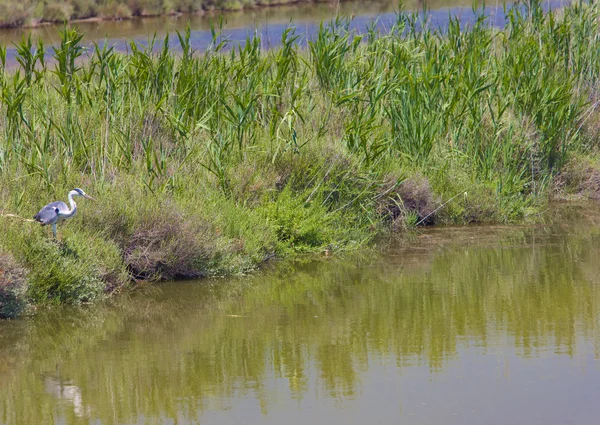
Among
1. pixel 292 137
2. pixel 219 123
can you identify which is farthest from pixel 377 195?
pixel 219 123

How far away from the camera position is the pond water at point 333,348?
4754 millimetres

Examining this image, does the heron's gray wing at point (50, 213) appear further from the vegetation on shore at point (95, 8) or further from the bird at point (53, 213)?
the vegetation on shore at point (95, 8)

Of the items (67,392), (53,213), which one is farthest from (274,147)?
(67,392)

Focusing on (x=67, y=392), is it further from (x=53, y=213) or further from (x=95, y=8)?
(x=95, y=8)

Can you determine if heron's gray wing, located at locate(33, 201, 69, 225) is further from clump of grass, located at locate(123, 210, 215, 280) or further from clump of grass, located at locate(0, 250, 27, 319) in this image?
clump of grass, located at locate(123, 210, 215, 280)

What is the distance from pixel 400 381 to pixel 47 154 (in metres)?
3.75

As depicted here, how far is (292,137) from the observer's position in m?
8.23

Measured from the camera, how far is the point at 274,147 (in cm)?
840

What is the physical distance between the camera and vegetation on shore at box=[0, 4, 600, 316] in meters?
7.06

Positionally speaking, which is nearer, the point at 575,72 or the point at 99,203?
the point at 99,203

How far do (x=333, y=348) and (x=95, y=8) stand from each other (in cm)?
2627

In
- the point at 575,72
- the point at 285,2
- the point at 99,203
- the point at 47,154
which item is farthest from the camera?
the point at 285,2

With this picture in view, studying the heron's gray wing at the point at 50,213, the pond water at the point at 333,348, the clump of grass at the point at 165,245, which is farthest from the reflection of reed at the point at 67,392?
the clump of grass at the point at 165,245

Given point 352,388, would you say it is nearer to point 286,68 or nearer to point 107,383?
point 107,383
